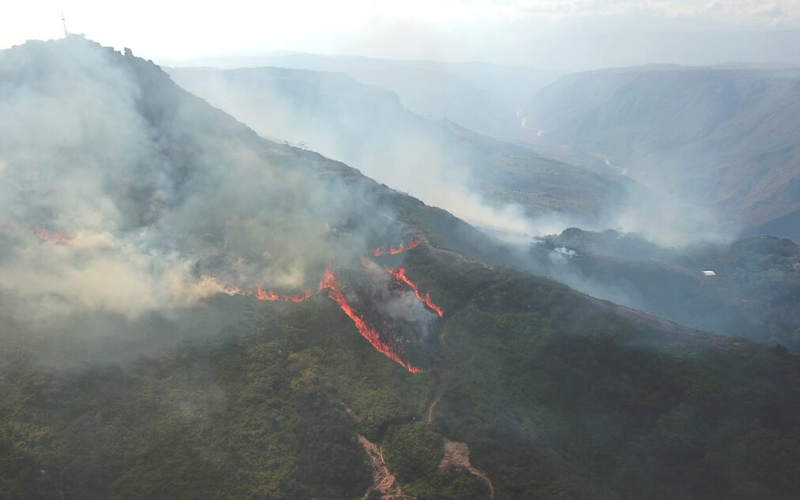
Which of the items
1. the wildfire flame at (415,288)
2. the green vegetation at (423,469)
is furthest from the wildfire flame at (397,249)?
the green vegetation at (423,469)

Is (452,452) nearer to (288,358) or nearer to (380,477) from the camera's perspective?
(380,477)

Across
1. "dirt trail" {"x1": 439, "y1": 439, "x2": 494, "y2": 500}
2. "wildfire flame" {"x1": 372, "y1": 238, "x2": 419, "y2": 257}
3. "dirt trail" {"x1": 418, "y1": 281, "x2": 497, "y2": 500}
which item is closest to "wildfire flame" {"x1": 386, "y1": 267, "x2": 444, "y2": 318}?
"wildfire flame" {"x1": 372, "y1": 238, "x2": 419, "y2": 257}

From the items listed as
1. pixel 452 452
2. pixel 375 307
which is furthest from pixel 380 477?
pixel 375 307

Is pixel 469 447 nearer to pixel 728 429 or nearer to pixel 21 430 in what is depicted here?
pixel 728 429

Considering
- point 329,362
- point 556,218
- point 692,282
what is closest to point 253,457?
point 329,362

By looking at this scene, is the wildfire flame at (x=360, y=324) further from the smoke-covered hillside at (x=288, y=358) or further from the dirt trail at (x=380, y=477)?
the dirt trail at (x=380, y=477)

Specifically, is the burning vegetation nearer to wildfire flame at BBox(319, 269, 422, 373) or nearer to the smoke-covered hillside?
wildfire flame at BBox(319, 269, 422, 373)
